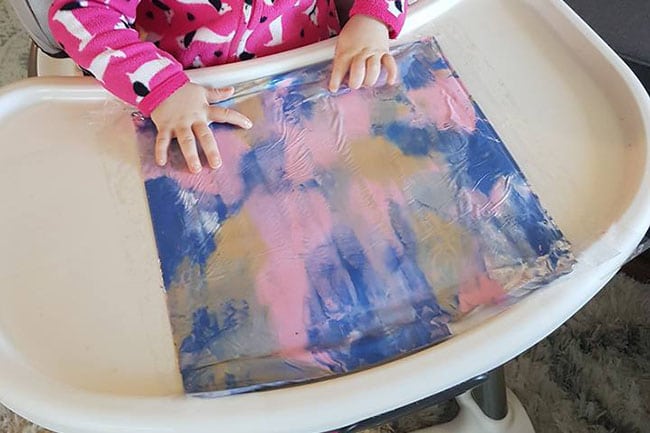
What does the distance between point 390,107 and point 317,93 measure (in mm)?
53

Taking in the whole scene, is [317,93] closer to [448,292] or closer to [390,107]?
[390,107]

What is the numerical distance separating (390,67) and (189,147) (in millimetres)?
154

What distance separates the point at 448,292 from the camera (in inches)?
19.1

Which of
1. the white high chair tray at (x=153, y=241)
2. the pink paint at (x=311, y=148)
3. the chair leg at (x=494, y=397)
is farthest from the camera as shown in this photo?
the chair leg at (x=494, y=397)

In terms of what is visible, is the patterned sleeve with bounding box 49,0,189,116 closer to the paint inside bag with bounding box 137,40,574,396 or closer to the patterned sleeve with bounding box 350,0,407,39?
the paint inside bag with bounding box 137,40,574,396

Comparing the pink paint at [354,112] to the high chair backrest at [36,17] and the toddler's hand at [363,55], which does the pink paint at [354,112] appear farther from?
the high chair backrest at [36,17]

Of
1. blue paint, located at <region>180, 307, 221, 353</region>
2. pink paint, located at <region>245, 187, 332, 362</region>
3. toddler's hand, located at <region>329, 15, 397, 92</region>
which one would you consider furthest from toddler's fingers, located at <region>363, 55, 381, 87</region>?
blue paint, located at <region>180, 307, 221, 353</region>

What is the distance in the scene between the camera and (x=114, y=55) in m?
0.59

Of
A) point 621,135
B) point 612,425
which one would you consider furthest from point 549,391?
point 621,135

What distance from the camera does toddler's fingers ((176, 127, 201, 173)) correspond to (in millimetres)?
553

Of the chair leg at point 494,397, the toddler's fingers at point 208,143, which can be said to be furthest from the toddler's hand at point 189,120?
the chair leg at point 494,397

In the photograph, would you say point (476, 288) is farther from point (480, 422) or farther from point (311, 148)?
point (480, 422)

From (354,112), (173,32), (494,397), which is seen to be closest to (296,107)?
(354,112)

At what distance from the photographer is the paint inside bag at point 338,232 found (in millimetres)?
470
